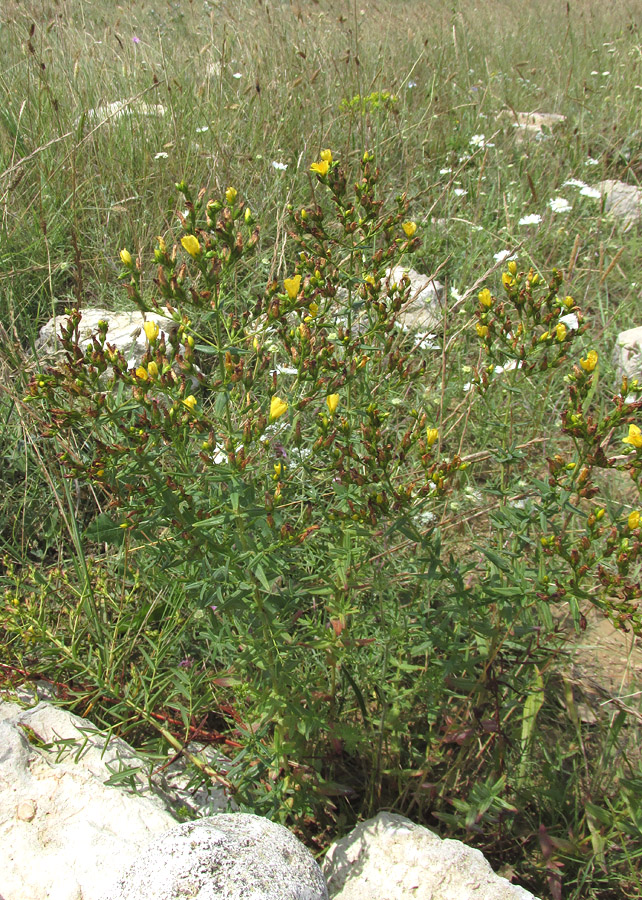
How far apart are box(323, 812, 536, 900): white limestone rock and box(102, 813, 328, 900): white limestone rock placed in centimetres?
21

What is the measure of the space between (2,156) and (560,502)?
3.85 metres

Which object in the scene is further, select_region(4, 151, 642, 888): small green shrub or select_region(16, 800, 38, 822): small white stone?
select_region(16, 800, 38, 822): small white stone

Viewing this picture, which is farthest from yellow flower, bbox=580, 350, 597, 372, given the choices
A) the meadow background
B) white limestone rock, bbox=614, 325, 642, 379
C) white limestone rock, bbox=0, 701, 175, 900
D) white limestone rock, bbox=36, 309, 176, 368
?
white limestone rock, bbox=36, 309, 176, 368

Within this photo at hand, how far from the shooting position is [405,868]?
1661 mm

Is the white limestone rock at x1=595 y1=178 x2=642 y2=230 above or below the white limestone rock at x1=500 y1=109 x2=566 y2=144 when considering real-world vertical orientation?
below

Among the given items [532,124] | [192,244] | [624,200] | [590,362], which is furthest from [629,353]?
[532,124]

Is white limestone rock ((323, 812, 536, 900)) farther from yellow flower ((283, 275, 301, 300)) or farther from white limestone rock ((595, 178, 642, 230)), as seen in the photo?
white limestone rock ((595, 178, 642, 230))

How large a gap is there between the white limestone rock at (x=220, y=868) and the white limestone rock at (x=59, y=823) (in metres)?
0.31

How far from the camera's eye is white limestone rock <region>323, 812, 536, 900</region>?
5.18 feet

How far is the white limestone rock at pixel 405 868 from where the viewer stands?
1580 millimetres

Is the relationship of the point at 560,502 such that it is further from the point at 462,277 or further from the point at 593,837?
the point at 462,277

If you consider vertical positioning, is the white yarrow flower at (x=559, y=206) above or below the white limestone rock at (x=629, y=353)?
above

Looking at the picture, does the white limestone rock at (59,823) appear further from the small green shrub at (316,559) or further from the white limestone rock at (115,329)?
the white limestone rock at (115,329)

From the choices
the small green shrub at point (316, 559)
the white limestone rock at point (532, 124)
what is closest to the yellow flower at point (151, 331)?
the small green shrub at point (316, 559)
